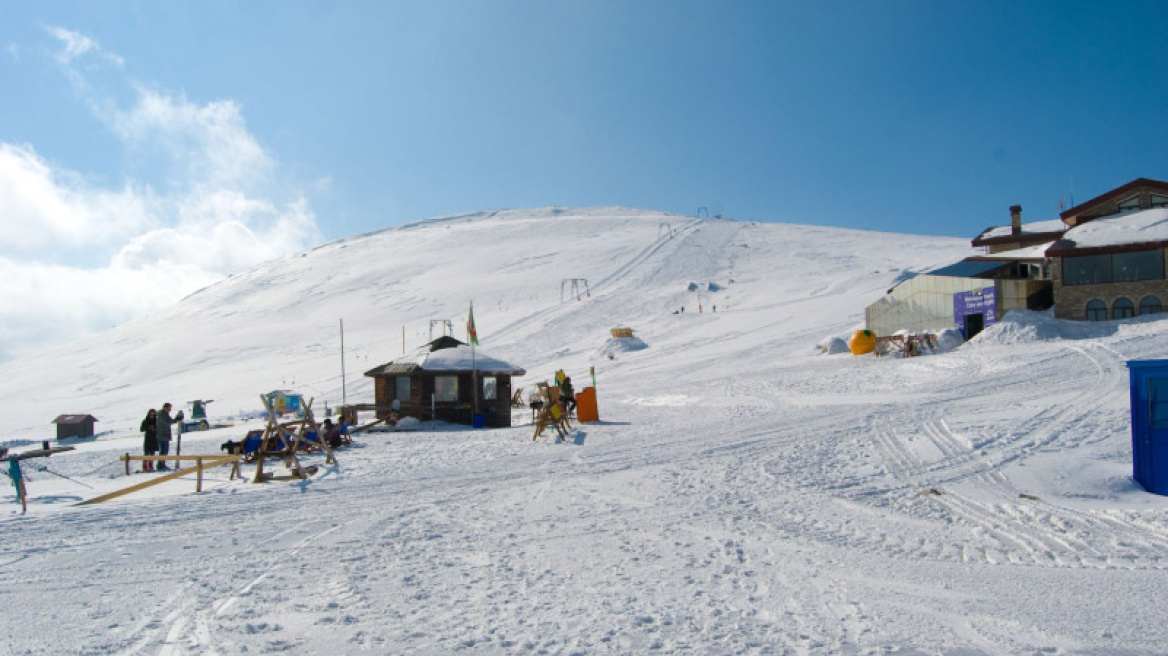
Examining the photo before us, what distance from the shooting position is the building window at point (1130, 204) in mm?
31344

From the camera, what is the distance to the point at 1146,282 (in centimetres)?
2542

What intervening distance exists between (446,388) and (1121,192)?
29.9 meters

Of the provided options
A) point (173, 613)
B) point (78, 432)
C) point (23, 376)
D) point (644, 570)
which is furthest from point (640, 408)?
point (23, 376)

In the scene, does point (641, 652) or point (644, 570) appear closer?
point (641, 652)

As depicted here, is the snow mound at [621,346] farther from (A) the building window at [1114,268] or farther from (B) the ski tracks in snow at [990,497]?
(B) the ski tracks in snow at [990,497]

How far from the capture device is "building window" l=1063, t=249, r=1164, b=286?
25.4m

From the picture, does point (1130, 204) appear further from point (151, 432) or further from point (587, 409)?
point (151, 432)

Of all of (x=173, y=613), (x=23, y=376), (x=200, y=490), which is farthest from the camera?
(x=23, y=376)

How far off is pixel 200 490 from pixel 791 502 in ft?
27.0

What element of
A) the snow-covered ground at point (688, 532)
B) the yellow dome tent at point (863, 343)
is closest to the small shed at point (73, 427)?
the snow-covered ground at point (688, 532)

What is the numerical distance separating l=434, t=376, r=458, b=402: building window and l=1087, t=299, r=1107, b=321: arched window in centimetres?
2227

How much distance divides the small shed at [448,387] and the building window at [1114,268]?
20479 mm

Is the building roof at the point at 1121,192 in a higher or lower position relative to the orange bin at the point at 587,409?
higher

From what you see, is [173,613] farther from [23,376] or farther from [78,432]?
[23,376]
